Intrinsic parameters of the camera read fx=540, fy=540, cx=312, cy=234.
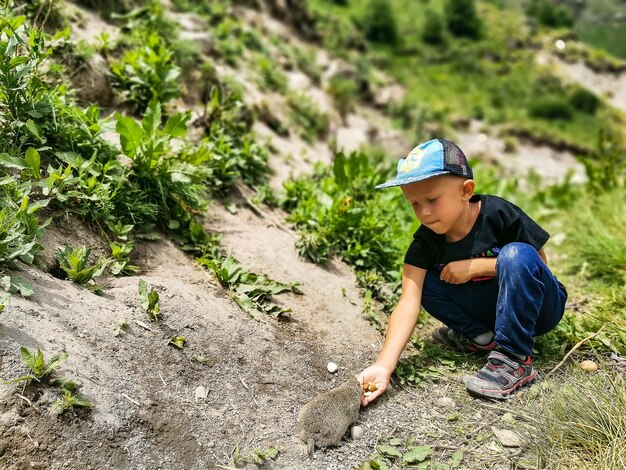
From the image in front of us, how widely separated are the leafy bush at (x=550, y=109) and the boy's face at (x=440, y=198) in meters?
20.7

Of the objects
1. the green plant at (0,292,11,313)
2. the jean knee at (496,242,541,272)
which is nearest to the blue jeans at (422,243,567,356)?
the jean knee at (496,242,541,272)

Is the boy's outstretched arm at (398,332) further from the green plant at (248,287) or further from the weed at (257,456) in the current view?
the green plant at (248,287)

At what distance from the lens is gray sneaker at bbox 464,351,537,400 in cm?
263

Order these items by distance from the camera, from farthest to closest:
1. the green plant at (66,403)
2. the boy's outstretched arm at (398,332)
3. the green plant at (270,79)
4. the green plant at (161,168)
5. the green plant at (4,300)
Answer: the green plant at (270,79) → the green plant at (161,168) → the boy's outstretched arm at (398,332) → the green plant at (4,300) → the green plant at (66,403)

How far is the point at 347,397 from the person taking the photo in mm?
2420

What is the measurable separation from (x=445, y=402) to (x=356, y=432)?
521 mm

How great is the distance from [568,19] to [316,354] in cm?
2911

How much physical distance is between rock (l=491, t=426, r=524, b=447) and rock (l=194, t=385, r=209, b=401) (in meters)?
1.30

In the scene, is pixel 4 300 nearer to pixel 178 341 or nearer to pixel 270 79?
pixel 178 341

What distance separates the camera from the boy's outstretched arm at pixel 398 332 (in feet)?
8.67

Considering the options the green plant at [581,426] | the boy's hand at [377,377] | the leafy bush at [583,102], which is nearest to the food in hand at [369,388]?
the boy's hand at [377,377]

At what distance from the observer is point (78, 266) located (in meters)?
2.62

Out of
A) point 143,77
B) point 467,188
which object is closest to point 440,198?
point 467,188

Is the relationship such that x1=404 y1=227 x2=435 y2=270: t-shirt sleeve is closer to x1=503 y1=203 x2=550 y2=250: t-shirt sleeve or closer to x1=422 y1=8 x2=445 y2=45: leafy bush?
x1=503 y1=203 x2=550 y2=250: t-shirt sleeve
